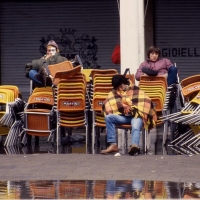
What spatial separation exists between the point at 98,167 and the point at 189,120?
92.6 inches

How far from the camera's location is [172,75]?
49.0 ft

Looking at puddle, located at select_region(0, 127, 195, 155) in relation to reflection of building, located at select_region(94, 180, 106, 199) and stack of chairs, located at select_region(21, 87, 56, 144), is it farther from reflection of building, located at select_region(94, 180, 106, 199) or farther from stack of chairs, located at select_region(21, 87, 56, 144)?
reflection of building, located at select_region(94, 180, 106, 199)

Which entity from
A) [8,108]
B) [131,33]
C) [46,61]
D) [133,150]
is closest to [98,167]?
[133,150]

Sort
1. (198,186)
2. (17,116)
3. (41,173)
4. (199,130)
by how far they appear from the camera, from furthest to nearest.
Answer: (17,116), (199,130), (41,173), (198,186)

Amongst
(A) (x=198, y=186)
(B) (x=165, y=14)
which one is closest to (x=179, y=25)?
(B) (x=165, y=14)

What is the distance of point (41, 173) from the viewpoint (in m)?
11.8

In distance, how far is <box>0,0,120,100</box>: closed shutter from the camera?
71.4ft

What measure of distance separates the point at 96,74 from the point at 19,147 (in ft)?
6.09

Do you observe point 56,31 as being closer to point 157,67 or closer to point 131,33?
point 131,33

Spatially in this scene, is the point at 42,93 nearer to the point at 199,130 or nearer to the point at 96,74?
the point at 96,74

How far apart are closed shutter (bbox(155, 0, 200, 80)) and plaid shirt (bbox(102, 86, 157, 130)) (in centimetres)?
803

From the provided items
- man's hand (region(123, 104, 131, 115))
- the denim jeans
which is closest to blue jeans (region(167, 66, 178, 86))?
man's hand (region(123, 104, 131, 115))

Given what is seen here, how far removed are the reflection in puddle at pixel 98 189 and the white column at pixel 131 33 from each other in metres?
5.11

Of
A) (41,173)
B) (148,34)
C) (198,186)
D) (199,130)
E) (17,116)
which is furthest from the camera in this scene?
(148,34)
